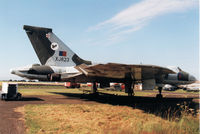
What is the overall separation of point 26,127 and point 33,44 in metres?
13.6

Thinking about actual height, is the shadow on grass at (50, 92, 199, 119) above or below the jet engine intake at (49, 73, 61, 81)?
below

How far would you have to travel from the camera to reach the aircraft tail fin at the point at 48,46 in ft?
59.3

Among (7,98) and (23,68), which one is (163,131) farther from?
(23,68)

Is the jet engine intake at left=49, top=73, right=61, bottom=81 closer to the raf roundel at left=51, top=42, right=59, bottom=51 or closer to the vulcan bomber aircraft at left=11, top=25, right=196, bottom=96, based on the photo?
the vulcan bomber aircraft at left=11, top=25, right=196, bottom=96

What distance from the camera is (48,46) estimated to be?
59.8 ft

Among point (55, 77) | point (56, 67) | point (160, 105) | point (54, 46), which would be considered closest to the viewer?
point (160, 105)

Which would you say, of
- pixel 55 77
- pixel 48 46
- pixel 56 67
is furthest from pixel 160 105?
pixel 48 46

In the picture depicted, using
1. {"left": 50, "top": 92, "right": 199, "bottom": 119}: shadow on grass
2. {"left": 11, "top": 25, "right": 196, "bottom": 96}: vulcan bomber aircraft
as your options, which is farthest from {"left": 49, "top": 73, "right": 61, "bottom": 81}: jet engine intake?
{"left": 50, "top": 92, "right": 199, "bottom": 119}: shadow on grass

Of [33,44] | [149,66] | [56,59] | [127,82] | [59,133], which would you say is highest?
[33,44]

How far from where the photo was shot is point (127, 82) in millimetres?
17281

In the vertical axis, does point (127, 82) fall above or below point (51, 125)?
above

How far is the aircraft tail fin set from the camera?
1806 cm

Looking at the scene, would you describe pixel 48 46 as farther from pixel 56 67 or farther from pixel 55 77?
pixel 55 77

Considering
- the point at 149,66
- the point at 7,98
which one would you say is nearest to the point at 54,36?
the point at 7,98
